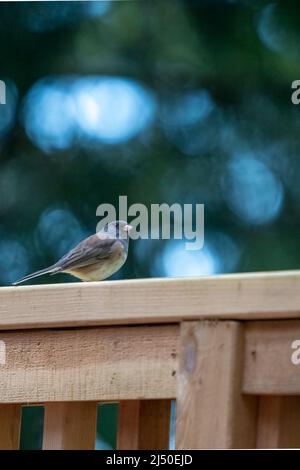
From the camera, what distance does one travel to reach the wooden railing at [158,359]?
1339mm

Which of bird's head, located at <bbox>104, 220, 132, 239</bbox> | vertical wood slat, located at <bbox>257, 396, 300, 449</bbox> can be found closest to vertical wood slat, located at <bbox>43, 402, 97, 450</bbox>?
vertical wood slat, located at <bbox>257, 396, 300, 449</bbox>

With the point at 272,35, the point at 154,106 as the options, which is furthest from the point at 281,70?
the point at 154,106

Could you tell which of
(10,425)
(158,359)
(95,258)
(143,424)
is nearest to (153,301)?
(158,359)

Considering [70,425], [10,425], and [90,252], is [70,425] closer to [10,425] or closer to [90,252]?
[10,425]

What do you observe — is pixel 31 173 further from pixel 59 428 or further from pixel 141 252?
pixel 59 428

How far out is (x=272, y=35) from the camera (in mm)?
5734

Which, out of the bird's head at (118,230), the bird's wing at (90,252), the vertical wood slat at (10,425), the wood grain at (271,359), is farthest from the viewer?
the bird's head at (118,230)

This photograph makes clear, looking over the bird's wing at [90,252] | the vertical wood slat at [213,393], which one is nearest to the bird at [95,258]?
the bird's wing at [90,252]

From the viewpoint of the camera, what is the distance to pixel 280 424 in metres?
1.35

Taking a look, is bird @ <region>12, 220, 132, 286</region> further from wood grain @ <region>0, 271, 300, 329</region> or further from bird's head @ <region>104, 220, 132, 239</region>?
wood grain @ <region>0, 271, 300, 329</region>

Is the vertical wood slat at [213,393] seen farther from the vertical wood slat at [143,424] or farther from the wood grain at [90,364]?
the vertical wood slat at [143,424]

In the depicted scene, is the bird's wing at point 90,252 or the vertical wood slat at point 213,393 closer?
the vertical wood slat at point 213,393

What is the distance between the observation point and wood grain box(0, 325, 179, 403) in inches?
56.5

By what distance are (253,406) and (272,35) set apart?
14.9ft
